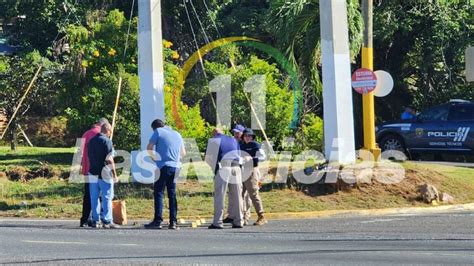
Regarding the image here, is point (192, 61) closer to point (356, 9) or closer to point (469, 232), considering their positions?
point (356, 9)

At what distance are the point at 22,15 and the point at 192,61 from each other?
37.4ft

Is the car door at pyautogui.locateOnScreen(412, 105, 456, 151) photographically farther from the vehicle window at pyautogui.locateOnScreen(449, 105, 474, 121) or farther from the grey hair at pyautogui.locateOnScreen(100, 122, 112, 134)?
the grey hair at pyautogui.locateOnScreen(100, 122, 112, 134)

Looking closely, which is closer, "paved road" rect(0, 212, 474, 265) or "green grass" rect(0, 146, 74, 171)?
"paved road" rect(0, 212, 474, 265)

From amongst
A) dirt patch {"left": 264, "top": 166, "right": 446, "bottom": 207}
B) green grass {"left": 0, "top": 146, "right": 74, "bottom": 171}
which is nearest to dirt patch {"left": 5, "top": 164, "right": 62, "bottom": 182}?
green grass {"left": 0, "top": 146, "right": 74, "bottom": 171}

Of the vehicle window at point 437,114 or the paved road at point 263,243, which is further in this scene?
the vehicle window at point 437,114

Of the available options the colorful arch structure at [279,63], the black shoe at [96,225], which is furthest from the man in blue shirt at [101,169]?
the colorful arch structure at [279,63]

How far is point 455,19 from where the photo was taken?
103 feet

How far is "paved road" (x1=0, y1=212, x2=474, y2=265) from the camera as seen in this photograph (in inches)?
455

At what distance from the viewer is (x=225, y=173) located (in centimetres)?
1557

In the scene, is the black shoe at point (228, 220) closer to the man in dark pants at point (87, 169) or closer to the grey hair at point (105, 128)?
the man in dark pants at point (87, 169)

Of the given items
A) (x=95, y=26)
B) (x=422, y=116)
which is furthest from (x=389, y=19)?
(x=95, y=26)

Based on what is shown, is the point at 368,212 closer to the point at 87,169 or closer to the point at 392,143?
the point at 87,169

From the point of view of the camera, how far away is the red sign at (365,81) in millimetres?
20203

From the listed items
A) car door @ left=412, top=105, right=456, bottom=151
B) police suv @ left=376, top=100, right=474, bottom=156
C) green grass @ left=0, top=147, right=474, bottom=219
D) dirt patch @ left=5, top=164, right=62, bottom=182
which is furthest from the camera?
car door @ left=412, top=105, right=456, bottom=151
